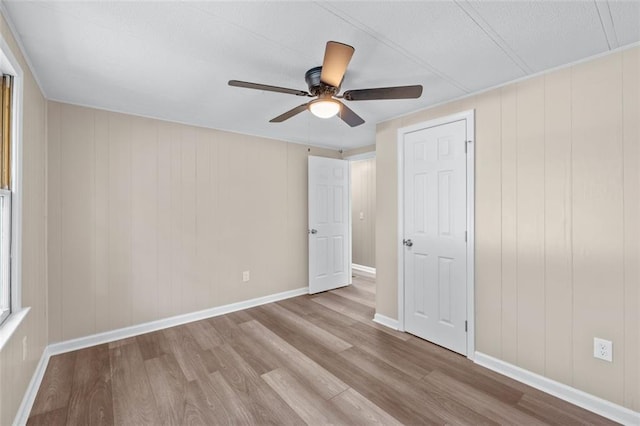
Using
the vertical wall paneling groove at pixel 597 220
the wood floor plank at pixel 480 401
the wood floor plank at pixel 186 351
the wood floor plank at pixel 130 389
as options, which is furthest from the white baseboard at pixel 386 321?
the wood floor plank at pixel 130 389

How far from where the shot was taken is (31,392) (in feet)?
6.61

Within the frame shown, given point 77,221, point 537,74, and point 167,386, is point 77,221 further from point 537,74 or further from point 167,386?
point 537,74

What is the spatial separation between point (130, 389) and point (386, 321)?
2.43 metres

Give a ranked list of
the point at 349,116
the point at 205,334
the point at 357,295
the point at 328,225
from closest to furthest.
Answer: the point at 349,116 < the point at 205,334 < the point at 357,295 < the point at 328,225

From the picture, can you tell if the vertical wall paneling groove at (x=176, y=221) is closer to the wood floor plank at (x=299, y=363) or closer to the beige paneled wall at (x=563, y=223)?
the wood floor plank at (x=299, y=363)

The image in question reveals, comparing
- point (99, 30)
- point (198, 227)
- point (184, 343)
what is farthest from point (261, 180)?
point (99, 30)

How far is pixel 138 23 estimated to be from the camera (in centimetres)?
157

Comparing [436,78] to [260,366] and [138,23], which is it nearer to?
[138,23]

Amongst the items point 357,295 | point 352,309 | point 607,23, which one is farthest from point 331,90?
point 357,295

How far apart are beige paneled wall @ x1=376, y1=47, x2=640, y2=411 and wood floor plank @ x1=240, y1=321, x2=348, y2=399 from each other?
1337 mm

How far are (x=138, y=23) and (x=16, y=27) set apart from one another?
680 mm

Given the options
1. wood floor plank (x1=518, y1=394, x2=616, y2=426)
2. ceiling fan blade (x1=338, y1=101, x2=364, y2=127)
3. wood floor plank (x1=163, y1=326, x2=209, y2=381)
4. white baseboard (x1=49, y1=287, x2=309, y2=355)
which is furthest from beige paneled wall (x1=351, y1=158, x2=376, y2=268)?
wood floor plank (x1=518, y1=394, x2=616, y2=426)

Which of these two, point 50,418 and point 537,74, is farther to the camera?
point 537,74

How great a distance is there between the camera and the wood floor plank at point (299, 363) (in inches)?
84.7
